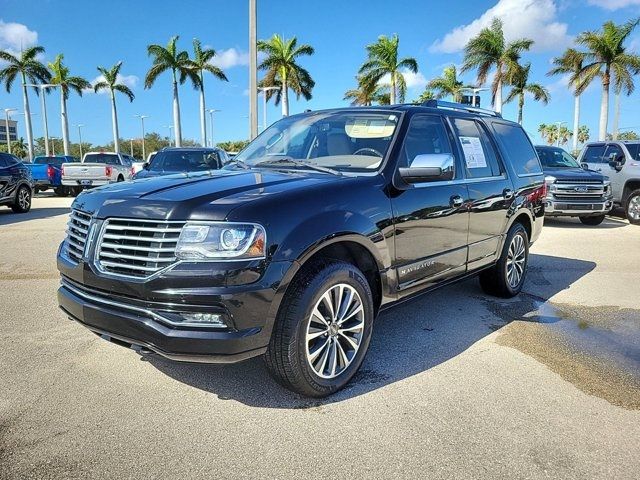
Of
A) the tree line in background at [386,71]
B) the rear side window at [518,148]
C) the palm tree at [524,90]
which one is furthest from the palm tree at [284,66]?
the rear side window at [518,148]

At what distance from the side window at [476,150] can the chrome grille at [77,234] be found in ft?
10.4

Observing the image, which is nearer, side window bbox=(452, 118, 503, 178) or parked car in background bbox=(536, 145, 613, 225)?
side window bbox=(452, 118, 503, 178)

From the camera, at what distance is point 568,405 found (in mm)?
3311

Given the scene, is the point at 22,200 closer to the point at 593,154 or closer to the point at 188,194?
the point at 188,194

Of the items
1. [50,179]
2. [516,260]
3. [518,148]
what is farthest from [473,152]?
[50,179]

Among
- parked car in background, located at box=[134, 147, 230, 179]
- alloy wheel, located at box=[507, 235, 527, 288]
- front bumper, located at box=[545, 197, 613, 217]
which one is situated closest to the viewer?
alloy wheel, located at box=[507, 235, 527, 288]

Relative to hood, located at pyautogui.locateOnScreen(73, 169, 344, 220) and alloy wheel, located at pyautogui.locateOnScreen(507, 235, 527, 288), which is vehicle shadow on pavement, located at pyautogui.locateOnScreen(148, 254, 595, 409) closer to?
alloy wheel, located at pyautogui.locateOnScreen(507, 235, 527, 288)

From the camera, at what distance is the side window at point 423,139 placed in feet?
13.4

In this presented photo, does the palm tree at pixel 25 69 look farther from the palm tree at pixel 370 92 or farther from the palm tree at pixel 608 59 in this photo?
the palm tree at pixel 608 59

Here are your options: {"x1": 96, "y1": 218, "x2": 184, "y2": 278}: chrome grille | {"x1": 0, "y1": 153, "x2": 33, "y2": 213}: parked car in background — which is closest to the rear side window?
{"x1": 96, "y1": 218, "x2": 184, "y2": 278}: chrome grille

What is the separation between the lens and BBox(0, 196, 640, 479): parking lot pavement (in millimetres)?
2658

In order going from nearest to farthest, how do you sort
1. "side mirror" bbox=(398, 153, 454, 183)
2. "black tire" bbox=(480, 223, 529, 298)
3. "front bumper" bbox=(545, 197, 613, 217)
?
"side mirror" bbox=(398, 153, 454, 183)
"black tire" bbox=(480, 223, 529, 298)
"front bumper" bbox=(545, 197, 613, 217)

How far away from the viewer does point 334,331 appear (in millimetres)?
3346

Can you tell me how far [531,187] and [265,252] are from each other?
162 inches
